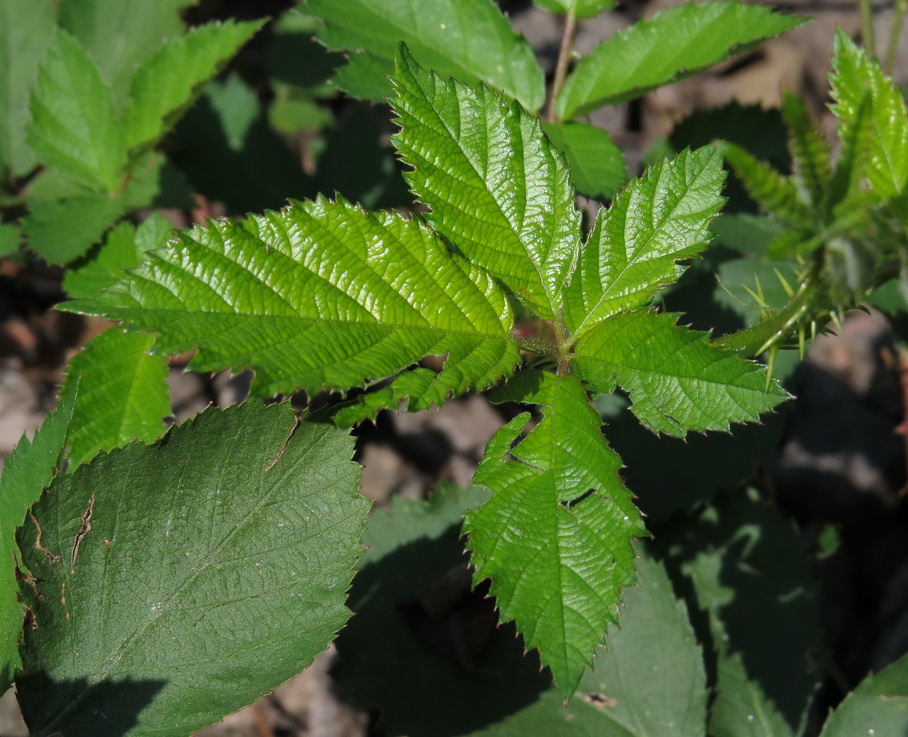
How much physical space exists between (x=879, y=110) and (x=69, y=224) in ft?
6.31

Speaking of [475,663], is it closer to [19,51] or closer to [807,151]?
[807,151]

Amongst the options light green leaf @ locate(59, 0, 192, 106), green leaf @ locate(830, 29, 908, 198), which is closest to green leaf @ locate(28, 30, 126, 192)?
light green leaf @ locate(59, 0, 192, 106)

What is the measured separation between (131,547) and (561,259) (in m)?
1.00

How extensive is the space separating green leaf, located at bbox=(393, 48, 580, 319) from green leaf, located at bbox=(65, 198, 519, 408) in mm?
61

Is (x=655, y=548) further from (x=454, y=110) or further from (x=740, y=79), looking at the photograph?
Result: (x=740, y=79)

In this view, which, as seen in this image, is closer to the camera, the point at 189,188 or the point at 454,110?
the point at 454,110

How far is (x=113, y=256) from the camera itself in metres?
2.12

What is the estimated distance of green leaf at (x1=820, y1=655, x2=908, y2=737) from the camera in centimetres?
201

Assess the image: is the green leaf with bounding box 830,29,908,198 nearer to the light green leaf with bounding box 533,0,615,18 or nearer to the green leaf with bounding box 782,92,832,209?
the green leaf with bounding box 782,92,832,209

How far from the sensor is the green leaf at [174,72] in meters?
2.13

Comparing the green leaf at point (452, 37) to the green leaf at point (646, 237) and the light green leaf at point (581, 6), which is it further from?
the green leaf at point (646, 237)

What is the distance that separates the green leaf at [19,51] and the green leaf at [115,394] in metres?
1.09

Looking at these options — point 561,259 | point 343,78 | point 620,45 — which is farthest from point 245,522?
point 620,45

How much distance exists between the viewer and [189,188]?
2.46 metres
